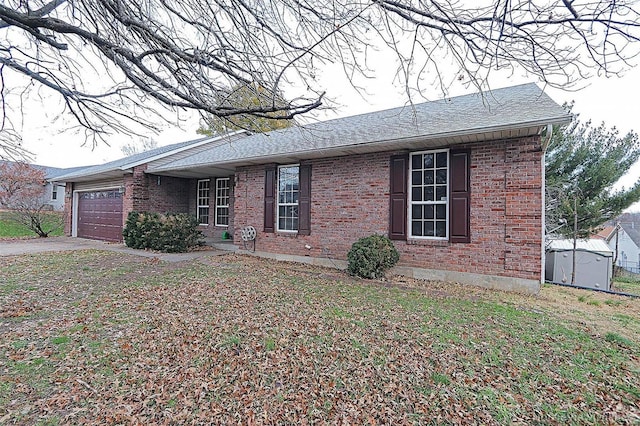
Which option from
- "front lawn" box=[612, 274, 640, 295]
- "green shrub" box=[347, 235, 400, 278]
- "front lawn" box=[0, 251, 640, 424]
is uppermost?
"green shrub" box=[347, 235, 400, 278]

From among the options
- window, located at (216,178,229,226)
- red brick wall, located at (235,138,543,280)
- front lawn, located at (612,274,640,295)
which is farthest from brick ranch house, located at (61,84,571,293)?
front lawn, located at (612,274,640,295)

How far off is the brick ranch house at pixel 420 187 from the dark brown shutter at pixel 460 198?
20 mm

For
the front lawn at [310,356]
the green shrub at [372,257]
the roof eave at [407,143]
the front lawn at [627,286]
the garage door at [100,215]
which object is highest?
the roof eave at [407,143]

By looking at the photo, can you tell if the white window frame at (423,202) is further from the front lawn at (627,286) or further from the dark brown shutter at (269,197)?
the front lawn at (627,286)

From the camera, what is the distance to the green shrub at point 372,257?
7223 mm

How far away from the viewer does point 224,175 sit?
43.7ft

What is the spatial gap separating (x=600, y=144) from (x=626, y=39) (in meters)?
13.6

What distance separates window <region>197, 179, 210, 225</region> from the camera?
14.3 meters

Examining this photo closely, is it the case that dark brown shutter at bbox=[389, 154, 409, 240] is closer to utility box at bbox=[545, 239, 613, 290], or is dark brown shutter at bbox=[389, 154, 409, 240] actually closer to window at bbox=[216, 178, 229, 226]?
utility box at bbox=[545, 239, 613, 290]

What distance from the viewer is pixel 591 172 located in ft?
42.3

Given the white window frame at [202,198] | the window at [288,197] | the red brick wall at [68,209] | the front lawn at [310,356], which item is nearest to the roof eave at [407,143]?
the window at [288,197]

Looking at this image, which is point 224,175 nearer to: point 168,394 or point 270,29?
point 270,29

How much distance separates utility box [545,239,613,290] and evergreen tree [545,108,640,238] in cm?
322

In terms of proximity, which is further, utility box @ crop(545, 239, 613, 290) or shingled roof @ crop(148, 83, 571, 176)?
utility box @ crop(545, 239, 613, 290)
